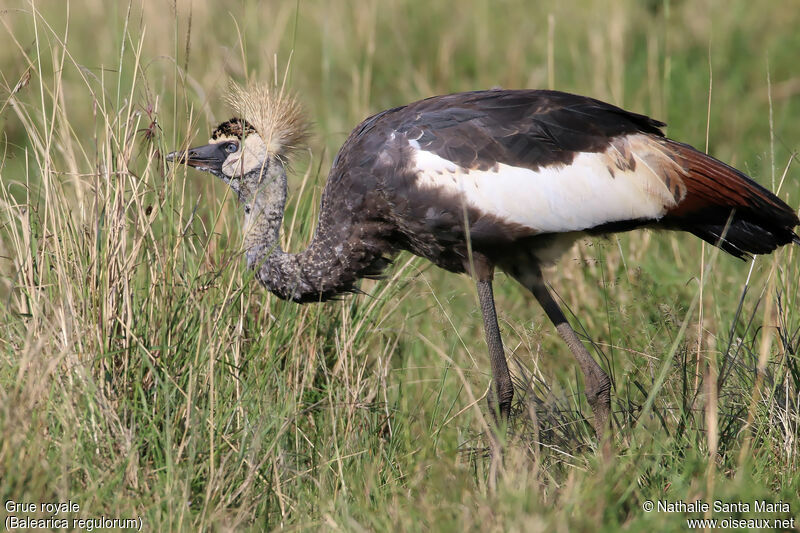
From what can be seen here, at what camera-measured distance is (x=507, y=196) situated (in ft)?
12.9

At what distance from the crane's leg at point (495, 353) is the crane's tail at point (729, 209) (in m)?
0.85

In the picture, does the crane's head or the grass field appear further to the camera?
the crane's head

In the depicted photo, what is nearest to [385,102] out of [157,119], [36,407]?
[157,119]

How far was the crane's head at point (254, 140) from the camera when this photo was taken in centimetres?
437

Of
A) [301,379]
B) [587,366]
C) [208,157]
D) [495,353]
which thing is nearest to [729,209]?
[587,366]

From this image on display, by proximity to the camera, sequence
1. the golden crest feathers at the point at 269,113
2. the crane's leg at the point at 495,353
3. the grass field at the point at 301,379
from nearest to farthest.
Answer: the grass field at the point at 301,379 < the crane's leg at the point at 495,353 < the golden crest feathers at the point at 269,113

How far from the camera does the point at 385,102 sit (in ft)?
25.1

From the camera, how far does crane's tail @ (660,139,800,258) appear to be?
3.87 m

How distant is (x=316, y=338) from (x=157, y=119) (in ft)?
4.00

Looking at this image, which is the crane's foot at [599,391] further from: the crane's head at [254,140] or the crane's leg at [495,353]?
the crane's head at [254,140]

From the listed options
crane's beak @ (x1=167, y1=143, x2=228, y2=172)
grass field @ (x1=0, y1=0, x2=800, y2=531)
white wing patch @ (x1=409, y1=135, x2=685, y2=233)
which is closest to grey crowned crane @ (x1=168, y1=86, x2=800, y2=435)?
white wing patch @ (x1=409, y1=135, x2=685, y2=233)

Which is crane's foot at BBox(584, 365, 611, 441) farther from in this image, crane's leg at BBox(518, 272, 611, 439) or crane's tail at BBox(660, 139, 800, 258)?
crane's tail at BBox(660, 139, 800, 258)

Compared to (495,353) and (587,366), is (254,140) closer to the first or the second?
(495,353)

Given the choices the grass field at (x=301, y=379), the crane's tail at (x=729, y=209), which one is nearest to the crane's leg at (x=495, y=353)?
the grass field at (x=301, y=379)
